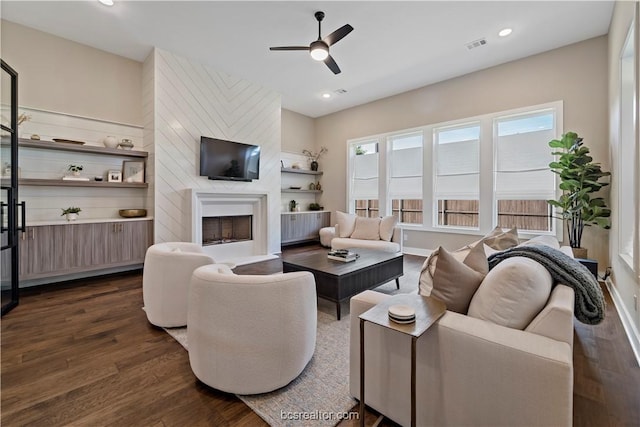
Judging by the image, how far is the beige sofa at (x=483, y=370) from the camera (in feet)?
3.12

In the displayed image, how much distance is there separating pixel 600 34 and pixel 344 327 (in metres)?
5.13

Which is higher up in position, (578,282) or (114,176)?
(114,176)

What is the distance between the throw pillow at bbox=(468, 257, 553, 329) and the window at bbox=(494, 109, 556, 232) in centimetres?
401

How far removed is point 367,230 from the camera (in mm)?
4852

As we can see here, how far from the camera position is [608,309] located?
2770 mm

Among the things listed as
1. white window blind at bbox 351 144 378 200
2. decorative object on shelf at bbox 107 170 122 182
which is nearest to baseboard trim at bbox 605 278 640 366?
white window blind at bbox 351 144 378 200

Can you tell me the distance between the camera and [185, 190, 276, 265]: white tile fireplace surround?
14.7 feet

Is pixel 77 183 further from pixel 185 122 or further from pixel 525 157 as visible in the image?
pixel 525 157

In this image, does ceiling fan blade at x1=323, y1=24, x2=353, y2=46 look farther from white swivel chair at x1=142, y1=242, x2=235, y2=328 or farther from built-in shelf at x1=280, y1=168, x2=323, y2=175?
built-in shelf at x1=280, y1=168, x2=323, y2=175

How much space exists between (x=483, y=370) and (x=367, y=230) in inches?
150

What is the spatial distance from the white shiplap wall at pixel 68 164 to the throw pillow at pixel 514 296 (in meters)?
4.83

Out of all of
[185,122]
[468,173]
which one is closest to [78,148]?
[185,122]

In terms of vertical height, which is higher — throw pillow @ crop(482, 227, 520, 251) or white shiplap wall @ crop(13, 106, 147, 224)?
white shiplap wall @ crop(13, 106, 147, 224)

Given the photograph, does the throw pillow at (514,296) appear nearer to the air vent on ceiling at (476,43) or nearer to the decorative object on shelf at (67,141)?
the air vent on ceiling at (476,43)
